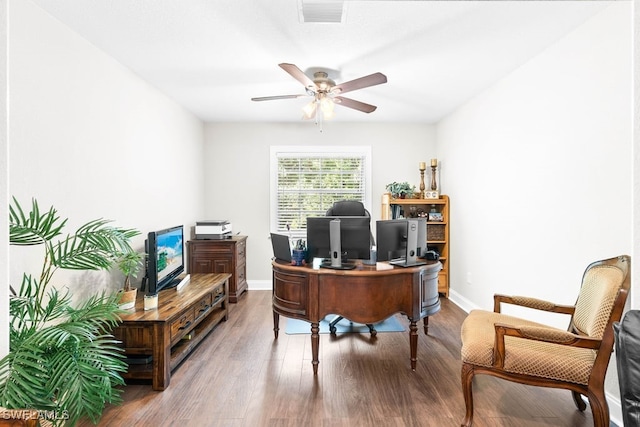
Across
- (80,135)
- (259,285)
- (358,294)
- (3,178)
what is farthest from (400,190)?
(3,178)

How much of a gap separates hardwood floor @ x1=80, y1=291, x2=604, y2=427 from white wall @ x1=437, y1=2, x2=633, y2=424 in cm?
59

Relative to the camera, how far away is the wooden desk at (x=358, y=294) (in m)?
2.55

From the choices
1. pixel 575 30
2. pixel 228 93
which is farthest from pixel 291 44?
pixel 575 30

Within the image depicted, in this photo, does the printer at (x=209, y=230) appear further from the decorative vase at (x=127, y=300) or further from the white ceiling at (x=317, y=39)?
the decorative vase at (x=127, y=300)

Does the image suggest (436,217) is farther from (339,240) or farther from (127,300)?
(127,300)

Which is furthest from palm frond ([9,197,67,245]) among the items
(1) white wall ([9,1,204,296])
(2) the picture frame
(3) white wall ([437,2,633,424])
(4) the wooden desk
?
(2) the picture frame

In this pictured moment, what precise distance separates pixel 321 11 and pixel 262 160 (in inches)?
122

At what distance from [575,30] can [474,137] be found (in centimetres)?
159

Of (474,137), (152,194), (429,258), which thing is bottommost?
(429,258)

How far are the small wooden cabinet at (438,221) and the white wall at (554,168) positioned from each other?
0.53 meters

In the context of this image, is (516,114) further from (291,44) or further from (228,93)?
(228,93)

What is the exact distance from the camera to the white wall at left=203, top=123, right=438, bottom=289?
509cm

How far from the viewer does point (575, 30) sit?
2357 mm

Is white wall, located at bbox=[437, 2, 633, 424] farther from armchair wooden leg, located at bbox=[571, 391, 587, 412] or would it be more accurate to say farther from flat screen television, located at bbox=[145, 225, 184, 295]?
flat screen television, located at bbox=[145, 225, 184, 295]
